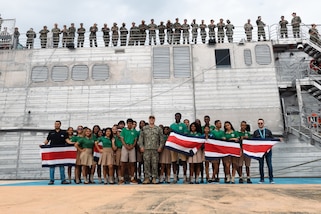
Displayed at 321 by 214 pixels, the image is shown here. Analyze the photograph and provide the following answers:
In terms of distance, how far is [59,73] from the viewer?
38.1 feet

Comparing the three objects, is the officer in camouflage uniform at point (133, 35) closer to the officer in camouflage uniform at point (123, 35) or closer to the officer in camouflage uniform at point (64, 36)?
the officer in camouflage uniform at point (123, 35)

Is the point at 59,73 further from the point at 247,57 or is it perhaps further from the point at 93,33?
the point at 247,57

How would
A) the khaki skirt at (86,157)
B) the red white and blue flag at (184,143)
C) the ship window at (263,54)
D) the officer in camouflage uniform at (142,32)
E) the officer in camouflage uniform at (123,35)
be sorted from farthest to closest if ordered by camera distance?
the officer in camouflage uniform at (123,35), the officer in camouflage uniform at (142,32), the ship window at (263,54), the khaki skirt at (86,157), the red white and blue flag at (184,143)

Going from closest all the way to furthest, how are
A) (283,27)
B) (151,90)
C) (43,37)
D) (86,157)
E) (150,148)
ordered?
(150,148) → (86,157) → (151,90) → (283,27) → (43,37)

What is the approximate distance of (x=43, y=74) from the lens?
1159 centimetres

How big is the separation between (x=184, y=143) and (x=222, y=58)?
6729 millimetres

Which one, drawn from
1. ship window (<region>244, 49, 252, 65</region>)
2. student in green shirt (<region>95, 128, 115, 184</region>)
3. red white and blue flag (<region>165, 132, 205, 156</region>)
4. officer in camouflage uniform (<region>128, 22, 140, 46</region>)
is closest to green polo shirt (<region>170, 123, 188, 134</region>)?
red white and blue flag (<region>165, 132, 205, 156</region>)

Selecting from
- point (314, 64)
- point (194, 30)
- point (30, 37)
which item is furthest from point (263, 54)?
point (30, 37)

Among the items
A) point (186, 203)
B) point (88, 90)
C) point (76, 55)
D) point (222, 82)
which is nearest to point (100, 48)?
point (76, 55)

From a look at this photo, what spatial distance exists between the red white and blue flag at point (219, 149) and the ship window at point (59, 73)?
8066 mm

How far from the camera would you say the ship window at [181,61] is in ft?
37.4

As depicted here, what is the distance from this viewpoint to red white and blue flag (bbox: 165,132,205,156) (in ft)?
19.4

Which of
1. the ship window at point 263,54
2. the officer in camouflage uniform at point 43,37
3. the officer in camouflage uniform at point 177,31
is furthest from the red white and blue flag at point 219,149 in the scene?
the officer in camouflage uniform at point 43,37

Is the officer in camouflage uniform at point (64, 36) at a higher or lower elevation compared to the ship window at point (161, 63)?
higher
